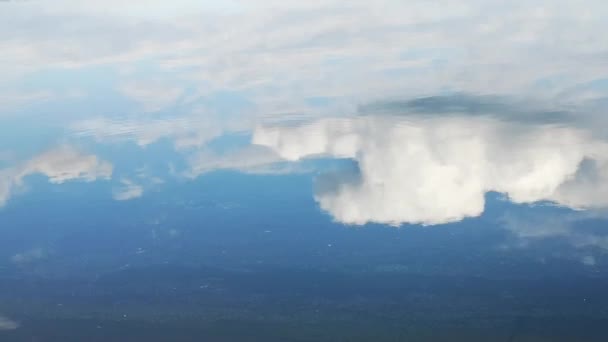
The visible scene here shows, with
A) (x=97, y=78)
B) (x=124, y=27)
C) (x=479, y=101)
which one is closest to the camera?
(x=479, y=101)

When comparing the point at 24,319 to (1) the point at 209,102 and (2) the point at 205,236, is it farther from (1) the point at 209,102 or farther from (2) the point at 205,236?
(1) the point at 209,102

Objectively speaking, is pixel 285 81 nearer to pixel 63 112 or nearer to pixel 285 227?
pixel 63 112

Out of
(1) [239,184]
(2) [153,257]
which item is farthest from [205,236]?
(1) [239,184]

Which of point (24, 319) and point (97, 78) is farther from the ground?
point (97, 78)

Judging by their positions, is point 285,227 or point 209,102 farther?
point 209,102

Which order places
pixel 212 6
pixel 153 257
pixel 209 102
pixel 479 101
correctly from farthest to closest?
pixel 212 6
pixel 209 102
pixel 479 101
pixel 153 257

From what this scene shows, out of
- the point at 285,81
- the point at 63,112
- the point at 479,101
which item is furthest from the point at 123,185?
the point at 479,101

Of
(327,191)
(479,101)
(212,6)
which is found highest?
(212,6)
